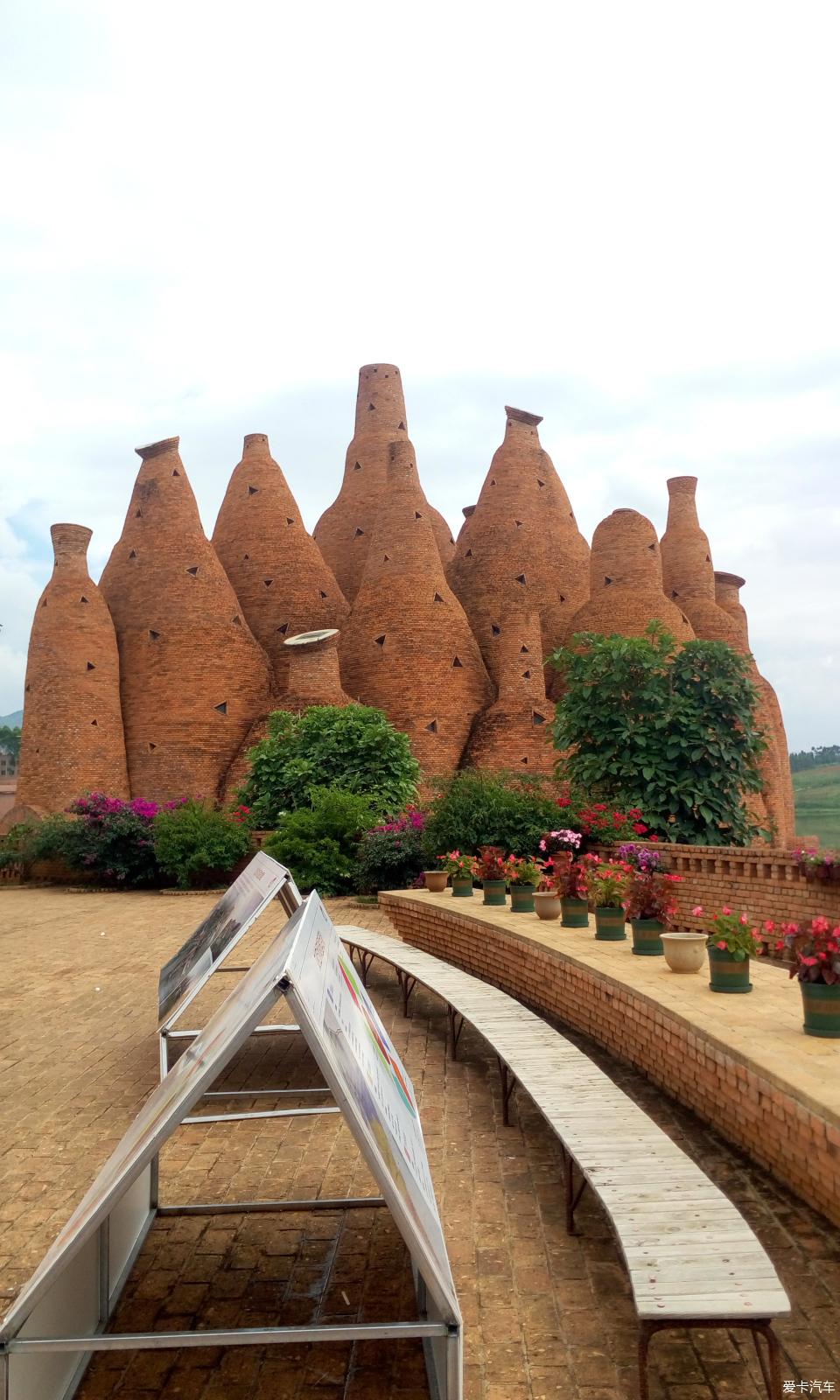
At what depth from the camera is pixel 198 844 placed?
18531mm

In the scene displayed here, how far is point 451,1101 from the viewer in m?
5.58

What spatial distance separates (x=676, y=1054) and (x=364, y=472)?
86.2 ft

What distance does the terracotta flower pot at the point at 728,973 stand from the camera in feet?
17.0

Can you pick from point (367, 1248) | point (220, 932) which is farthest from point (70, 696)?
point (367, 1248)

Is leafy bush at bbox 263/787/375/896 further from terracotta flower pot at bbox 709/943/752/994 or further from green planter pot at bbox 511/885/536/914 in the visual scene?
terracotta flower pot at bbox 709/943/752/994

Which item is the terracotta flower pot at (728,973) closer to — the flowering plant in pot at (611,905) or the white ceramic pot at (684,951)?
the white ceramic pot at (684,951)

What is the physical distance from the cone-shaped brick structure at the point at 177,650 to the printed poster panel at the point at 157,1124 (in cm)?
2133

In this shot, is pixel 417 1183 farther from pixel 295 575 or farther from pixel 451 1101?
pixel 295 575

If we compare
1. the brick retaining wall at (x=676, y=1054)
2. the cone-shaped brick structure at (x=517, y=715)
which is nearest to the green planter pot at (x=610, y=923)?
the brick retaining wall at (x=676, y=1054)

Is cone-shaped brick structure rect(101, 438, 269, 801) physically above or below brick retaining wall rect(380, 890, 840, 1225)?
above

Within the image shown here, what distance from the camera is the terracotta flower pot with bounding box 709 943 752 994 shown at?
17.0 ft

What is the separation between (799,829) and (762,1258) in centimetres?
2993

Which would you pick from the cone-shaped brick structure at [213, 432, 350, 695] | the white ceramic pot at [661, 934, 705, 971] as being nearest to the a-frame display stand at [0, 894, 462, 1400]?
the white ceramic pot at [661, 934, 705, 971]

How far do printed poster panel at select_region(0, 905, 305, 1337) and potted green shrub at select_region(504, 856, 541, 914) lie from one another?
20.6ft
